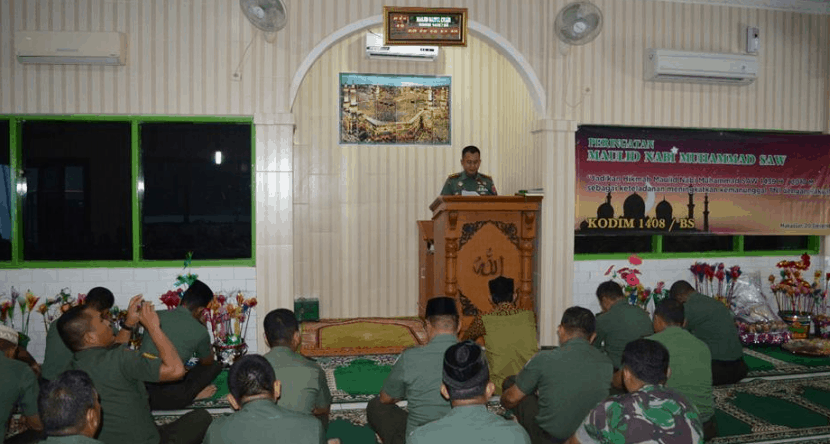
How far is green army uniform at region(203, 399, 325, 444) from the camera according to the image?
200 cm

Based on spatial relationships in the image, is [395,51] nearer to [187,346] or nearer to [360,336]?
[360,336]

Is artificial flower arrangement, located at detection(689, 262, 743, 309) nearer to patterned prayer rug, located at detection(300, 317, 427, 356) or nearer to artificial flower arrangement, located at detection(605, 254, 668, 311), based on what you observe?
artificial flower arrangement, located at detection(605, 254, 668, 311)

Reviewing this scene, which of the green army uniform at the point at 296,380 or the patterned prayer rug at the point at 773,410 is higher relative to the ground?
the green army uniform at the point at 296,380

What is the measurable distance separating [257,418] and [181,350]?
2.06 metres

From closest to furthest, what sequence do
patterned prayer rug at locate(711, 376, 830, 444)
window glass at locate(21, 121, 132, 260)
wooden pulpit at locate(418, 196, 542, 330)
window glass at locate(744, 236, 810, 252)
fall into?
patterned prayer rug at locate(711, 376, 830, 444) < wooden pulpit at locate(418, 196, 542, 330) < window glass at locate(21, 121, 132, 260) < window glass at locate(744, 236, 810, 252)

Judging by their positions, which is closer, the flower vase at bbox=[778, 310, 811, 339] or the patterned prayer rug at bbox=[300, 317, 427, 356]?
the patterned prayer rug at bbox=[300, 317, 427, 356]

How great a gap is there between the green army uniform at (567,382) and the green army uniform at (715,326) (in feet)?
6.41

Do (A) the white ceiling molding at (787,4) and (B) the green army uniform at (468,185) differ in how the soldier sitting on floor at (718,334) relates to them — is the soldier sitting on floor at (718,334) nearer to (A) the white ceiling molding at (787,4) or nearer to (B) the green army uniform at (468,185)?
(B) the green army uniform at (468,185)

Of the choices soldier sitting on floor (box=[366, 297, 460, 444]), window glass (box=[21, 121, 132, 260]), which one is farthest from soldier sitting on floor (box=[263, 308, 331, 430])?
window glass (box=[21, 121, 132, 260])

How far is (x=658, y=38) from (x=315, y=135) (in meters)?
3.73

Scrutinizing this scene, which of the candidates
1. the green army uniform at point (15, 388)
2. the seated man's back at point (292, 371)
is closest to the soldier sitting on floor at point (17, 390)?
the green army uniform at point (15, 388)

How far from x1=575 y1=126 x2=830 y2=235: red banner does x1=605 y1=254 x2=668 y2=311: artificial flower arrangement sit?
1.14ft

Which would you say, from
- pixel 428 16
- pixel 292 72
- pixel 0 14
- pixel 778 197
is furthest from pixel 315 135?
pixel 778 197

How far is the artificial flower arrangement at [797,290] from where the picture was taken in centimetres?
620
